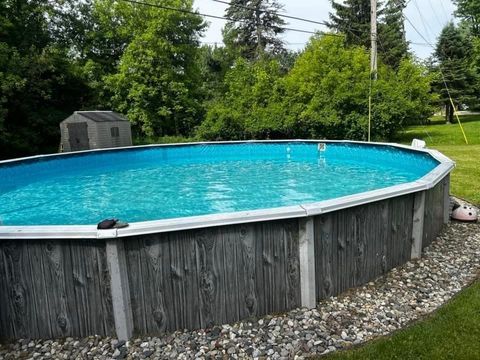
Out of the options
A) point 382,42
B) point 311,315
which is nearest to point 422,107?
point 382,42

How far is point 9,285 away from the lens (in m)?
2.90

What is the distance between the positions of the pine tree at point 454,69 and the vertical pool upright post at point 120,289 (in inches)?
1123

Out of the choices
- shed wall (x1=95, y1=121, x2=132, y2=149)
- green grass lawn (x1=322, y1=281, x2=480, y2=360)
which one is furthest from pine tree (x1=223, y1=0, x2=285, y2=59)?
green grass lawn (x1=322, y1=281, x2=480, y2=360)

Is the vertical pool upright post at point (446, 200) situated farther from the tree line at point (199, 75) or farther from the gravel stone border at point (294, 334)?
the tree line at point (199, 75)

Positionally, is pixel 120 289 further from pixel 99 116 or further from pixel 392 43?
pixel 392 43

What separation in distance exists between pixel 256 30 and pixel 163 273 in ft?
109

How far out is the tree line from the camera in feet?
56.0

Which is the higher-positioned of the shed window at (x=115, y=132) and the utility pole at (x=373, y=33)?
the utility pole at (x=373, y=33)

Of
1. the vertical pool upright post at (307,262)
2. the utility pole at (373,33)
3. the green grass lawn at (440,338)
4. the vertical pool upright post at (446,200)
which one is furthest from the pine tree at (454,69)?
the vertical pool upright post at (307,262)

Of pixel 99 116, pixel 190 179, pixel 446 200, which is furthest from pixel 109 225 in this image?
pixel 99 116

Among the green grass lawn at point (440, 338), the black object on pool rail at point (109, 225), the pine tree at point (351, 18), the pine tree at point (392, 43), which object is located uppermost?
the pine tree at point (351, 18)

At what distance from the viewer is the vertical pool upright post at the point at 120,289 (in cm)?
274

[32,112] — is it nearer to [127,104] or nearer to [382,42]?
[127,104]

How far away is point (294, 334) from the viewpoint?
9.55 ft
